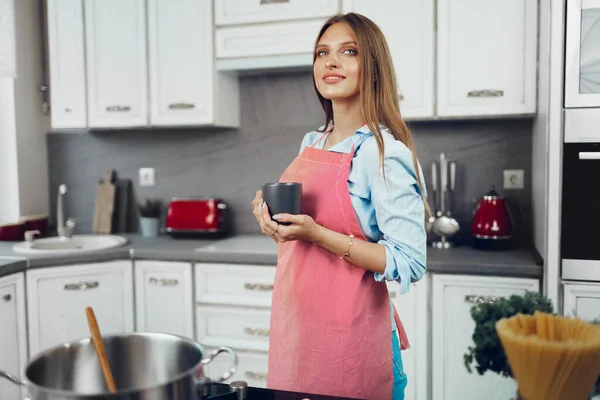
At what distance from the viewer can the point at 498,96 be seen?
2.38m

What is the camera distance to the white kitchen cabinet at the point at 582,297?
2.08m

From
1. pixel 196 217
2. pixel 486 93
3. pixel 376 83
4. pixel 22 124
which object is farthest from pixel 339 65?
pixel 22 124

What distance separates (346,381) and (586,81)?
147 centimetres

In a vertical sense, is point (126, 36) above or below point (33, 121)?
above

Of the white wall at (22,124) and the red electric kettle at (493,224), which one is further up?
the white wall at (22,124)

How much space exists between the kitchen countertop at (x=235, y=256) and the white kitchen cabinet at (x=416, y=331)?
12cm

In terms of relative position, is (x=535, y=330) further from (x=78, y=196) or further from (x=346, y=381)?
(x=78, y=196)

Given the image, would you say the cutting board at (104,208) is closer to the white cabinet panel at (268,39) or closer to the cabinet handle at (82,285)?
the cabinet handle at (82,285)

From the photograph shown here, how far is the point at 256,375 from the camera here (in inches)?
98.0

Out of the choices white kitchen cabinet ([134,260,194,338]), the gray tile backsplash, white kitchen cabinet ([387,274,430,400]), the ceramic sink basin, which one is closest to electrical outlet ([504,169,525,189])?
the gray tile backsplash

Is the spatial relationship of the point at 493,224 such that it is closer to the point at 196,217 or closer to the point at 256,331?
the point at 256,331

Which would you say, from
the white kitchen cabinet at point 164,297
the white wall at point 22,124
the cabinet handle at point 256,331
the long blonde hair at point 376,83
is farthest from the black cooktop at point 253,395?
the white wall at point 22,124

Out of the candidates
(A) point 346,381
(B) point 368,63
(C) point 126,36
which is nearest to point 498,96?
(B) point 368,63

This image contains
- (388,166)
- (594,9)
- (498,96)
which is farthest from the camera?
(498,96)
